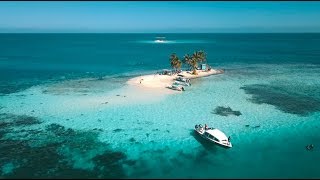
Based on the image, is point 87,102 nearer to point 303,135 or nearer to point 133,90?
point 133,90

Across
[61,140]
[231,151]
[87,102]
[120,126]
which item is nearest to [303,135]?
[231,151]

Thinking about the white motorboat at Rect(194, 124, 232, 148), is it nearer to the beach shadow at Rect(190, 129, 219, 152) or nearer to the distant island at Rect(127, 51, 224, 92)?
the beach shadow at Rect(190, 129, 219, 152)

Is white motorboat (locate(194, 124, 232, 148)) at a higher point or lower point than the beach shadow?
higher

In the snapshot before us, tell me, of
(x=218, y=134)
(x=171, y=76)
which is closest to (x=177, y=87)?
(x=171, y=76)

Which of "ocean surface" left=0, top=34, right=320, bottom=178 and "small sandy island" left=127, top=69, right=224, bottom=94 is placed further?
"small sandy island" left=127, top=69, right=224, bottom=94

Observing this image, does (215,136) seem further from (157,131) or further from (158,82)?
(158,82)

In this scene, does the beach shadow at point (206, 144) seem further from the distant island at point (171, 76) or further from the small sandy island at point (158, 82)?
the distant island at point (171, 76)

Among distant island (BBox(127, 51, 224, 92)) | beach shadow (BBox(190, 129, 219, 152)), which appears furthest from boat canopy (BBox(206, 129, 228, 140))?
distant island (BBox(127, 51, 224, 92))

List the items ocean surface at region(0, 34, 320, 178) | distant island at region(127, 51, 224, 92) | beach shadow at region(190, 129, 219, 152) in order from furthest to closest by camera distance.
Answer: distant island at region(127, 51, 224, 92) → beach shadow at region(190, 129, 219, 152) → ocean surface at region(0, 34, 320, 178)

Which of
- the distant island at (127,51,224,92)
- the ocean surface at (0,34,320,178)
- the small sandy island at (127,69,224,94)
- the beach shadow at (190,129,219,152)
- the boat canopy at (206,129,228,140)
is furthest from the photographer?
the distant island at (127,51,224,92)
